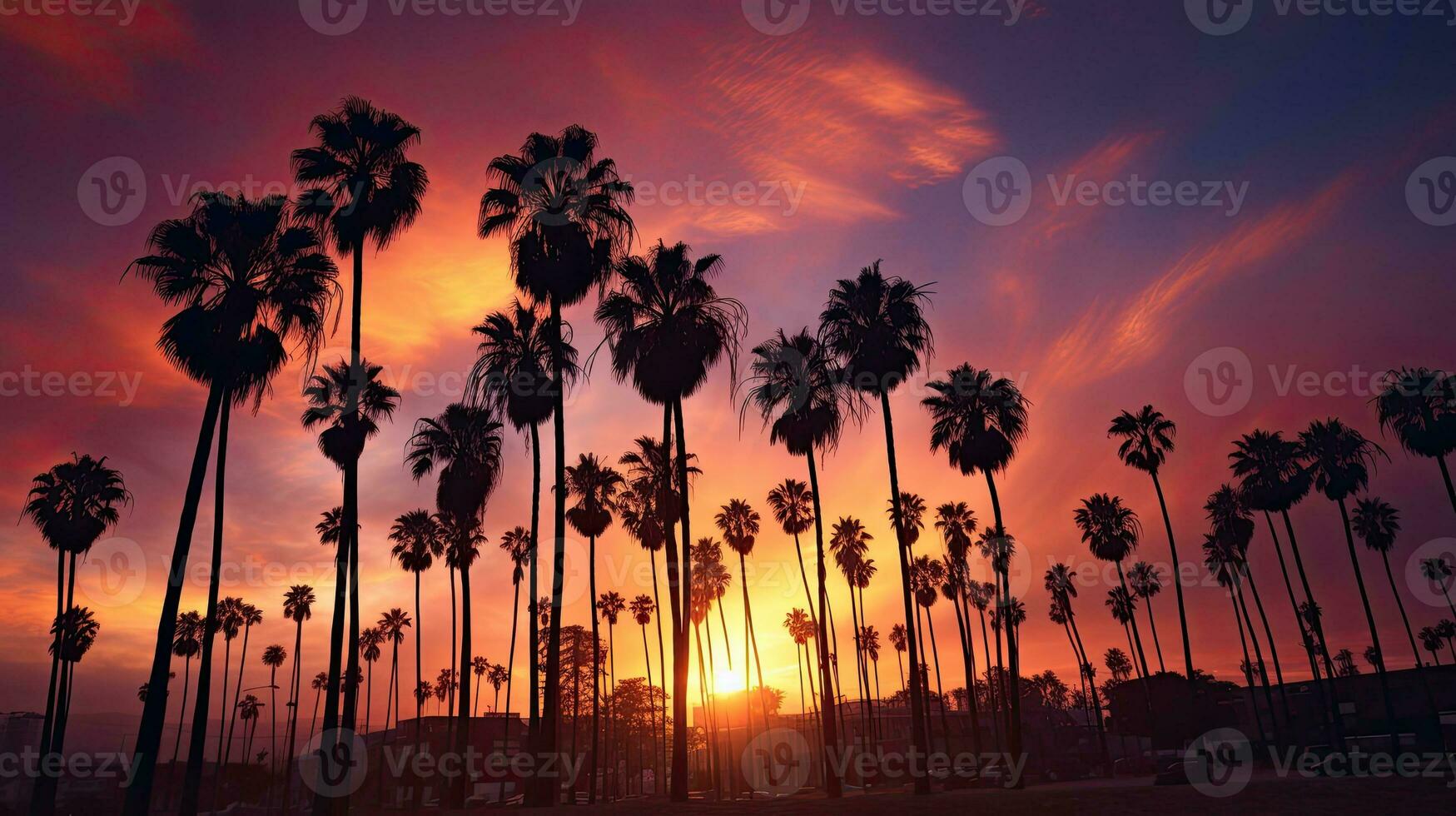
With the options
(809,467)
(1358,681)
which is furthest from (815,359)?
(1358,681)

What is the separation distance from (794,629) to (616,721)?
32.9 m

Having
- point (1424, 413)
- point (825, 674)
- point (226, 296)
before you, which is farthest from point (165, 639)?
point (1424, 413)

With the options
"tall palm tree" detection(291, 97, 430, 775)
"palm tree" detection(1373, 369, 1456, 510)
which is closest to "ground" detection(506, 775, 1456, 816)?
"tall palm tree" detection(291, 97, 430, 775)

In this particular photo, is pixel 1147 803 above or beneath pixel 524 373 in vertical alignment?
beneath

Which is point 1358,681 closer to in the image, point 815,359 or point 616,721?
point 815,359

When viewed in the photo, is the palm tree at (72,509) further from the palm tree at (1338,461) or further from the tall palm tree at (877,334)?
the palm tree at (1338,461)

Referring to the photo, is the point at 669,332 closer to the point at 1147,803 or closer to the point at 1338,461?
the point at 1147,803

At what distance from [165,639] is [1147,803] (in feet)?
100

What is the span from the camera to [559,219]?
3162 cm

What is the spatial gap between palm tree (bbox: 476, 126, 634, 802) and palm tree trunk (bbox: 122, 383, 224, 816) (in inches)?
472

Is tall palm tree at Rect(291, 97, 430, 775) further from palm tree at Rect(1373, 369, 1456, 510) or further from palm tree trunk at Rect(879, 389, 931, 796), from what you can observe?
palm tree at Rect(1373, 369, 1456, 510)

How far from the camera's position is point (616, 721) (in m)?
121

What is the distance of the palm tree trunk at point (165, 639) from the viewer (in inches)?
840

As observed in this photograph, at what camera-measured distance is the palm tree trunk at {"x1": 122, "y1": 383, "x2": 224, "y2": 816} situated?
2133 centimetres
